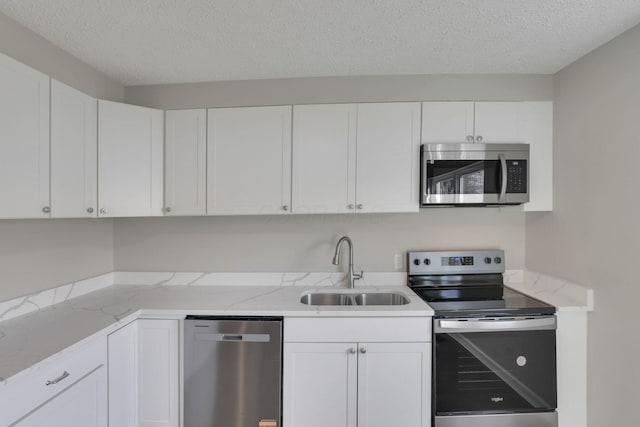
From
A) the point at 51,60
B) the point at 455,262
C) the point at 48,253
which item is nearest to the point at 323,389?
the point at 455,262

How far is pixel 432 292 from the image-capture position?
2.20 m

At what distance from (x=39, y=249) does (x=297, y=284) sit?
5.39 feet

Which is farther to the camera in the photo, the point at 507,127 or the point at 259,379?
the point at 507,127

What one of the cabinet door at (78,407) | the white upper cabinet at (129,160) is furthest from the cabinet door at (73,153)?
the cabinet door at (78,407)

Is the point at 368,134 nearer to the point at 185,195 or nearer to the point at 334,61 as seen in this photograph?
the point at 334,61

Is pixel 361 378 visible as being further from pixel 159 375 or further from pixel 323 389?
pixel 159 375

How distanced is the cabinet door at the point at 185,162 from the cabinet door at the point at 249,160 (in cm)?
6

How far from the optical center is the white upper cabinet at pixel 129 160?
74.8 inches

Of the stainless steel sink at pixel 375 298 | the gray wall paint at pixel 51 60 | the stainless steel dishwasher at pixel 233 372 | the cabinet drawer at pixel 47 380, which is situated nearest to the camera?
the cabinet drawer at pixel 47 380

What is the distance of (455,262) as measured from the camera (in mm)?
2322

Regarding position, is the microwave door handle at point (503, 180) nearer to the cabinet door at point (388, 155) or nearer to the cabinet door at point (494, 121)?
the cabinet door at point (494, 121)

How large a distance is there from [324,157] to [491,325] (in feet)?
4.88

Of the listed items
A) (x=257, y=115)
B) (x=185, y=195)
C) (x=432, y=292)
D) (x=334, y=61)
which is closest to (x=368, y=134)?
(x=334, y=61)

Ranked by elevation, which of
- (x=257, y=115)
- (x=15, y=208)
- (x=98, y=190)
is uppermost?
(x=257, y=115)
